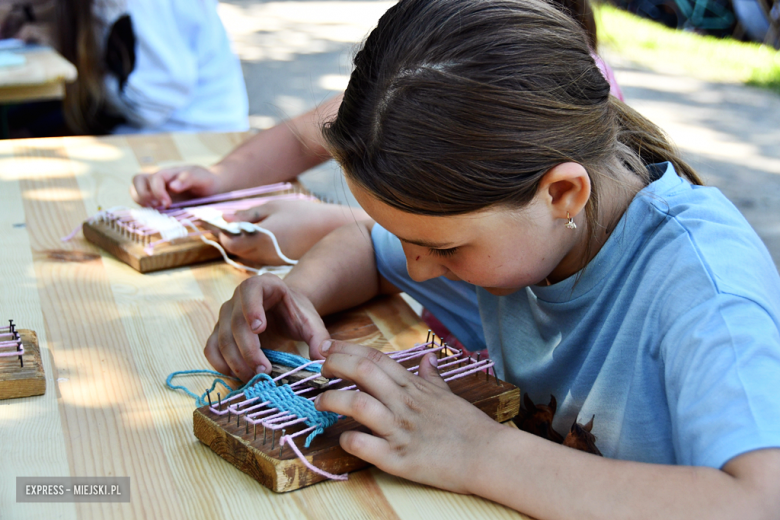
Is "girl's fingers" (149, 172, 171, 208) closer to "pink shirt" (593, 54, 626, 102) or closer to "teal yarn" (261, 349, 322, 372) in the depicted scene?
"teal yarn" (261, 349, 322, 372)

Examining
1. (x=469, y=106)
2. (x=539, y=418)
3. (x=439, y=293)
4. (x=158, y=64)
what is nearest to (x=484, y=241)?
(x=469, y=106)

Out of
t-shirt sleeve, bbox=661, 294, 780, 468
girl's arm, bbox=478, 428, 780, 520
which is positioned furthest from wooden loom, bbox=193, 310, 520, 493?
t-shirt sleeve, bbox=661, 294, 780, 468

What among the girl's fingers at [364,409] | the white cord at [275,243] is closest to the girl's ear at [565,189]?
the girl's fingers at [364,409]

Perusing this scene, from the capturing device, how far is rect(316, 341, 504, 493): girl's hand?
90cm

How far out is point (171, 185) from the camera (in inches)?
66.2

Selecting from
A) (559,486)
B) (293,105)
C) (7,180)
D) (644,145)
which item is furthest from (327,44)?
(559,486)

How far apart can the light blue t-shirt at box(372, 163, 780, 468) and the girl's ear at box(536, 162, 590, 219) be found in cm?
14

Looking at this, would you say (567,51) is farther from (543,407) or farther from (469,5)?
(543,407)

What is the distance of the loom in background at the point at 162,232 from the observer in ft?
4.86

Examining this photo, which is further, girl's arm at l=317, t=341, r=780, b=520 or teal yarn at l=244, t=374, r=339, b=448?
teal yarn at l=244, t=374, r=339, b=448

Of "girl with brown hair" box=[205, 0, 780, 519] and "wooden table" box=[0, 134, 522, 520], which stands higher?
"girl with brown hair" box=[205, 0, 780, 519]

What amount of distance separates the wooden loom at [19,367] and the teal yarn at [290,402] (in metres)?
0.29

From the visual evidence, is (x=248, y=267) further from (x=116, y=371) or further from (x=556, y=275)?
(x=556, y=275)

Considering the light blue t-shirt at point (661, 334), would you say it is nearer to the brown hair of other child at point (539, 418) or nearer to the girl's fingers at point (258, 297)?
the brown hair of other child at point (539, 418)
